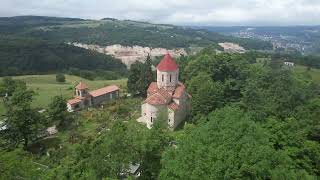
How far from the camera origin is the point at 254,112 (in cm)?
4341

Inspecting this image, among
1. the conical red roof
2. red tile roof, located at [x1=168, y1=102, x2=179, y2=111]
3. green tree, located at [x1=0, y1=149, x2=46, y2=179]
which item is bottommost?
red tile roof, located at [x1=168, y1=102, x2=179, y2=111]

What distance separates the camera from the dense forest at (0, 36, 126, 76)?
437ft

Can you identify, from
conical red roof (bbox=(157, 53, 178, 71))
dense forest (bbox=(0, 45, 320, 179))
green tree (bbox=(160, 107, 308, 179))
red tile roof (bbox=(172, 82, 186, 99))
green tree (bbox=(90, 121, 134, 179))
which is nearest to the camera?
green tree (bbox=(160, 107, 308, 179))

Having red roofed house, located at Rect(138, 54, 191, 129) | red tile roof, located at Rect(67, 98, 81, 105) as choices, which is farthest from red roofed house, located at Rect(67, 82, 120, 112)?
red roofed house, located at Rect(138, 54, 191, 129)

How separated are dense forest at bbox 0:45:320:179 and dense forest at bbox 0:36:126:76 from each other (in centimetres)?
7215

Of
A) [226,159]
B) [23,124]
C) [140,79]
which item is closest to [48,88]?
[140,79]

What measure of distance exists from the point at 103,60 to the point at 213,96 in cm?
11008

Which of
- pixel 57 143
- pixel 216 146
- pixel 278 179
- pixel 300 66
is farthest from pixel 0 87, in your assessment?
pixel 300 66

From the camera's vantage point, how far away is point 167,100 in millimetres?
51719

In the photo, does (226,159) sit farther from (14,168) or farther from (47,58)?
(47,58)

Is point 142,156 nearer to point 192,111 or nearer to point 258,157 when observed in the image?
point 258,157

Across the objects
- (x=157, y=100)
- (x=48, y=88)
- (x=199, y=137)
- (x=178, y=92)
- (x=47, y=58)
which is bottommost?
(x=48, y=88)

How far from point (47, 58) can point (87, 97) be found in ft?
270

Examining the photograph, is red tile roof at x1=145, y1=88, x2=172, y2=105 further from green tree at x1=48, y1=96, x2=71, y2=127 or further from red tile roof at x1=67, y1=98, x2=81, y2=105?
red tile roof at x1=67, y1=98, x2=81, y2=105
